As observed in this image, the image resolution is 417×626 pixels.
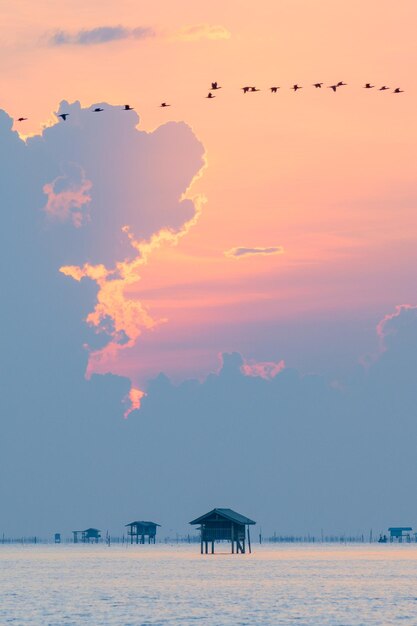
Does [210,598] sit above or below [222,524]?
below

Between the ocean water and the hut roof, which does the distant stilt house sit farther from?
the ocean water

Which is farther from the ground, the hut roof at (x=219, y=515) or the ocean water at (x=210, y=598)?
the hut roof at (x=219, y=515)

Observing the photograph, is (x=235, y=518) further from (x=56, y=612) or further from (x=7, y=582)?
(x=56, y=612)

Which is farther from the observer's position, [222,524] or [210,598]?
[222,524]

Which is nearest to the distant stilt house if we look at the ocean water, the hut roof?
the hut roof

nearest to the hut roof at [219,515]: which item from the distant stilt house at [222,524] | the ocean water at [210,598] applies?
the distant stilt house at [222,524]

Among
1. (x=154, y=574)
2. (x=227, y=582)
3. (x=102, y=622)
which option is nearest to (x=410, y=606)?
(x=102, y=622)

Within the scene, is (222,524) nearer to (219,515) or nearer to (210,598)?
(219,515)

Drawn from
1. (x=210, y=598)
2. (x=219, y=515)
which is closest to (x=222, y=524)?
(x=219, y=515)

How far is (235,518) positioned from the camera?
611 feet

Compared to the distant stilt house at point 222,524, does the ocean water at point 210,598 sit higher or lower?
lower

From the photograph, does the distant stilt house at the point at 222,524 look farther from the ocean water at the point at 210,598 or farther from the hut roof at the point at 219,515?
the ocean water at the point at 210,598

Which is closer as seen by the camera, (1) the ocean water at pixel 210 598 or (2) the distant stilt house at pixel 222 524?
(1) the ocean water at pixel 210 598

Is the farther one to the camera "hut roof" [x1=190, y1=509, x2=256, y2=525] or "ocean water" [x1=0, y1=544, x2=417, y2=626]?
"hut roof" [x1=190, y1=509, x2=256, y2=525]
